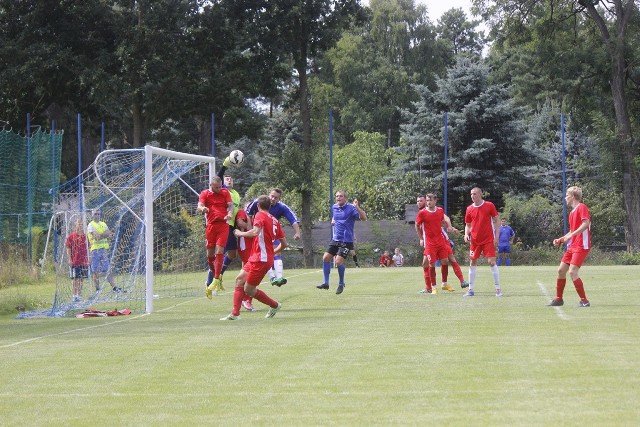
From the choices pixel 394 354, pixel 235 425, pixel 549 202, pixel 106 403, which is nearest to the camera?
pixel 235 425

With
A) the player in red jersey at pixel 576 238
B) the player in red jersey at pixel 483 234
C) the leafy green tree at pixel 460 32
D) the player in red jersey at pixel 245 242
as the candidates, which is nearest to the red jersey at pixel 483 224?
the player in red jersey at pixel 483 234

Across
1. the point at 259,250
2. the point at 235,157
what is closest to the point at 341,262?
the point at 235,157

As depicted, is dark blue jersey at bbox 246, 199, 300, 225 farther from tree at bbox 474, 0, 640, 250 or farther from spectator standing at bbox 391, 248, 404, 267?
tree at bbox 474, 0, 640, 250

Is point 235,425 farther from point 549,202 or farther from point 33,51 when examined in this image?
point 33,51

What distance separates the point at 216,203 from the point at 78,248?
373 centimetres

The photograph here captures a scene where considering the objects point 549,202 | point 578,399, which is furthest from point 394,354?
point 549,202

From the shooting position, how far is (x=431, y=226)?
2006cm

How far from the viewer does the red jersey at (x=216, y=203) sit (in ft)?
59.0

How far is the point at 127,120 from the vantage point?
159 ft

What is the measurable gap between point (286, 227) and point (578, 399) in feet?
118

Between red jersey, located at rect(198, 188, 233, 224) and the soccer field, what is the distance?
6.60 ft

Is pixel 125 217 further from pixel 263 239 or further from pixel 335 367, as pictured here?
pixel 335 367

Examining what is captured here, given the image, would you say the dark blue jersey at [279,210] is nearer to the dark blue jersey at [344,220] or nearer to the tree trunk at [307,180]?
the dark blue jersey at [344,220]

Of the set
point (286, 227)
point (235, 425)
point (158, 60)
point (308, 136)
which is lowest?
point (235, 425)
